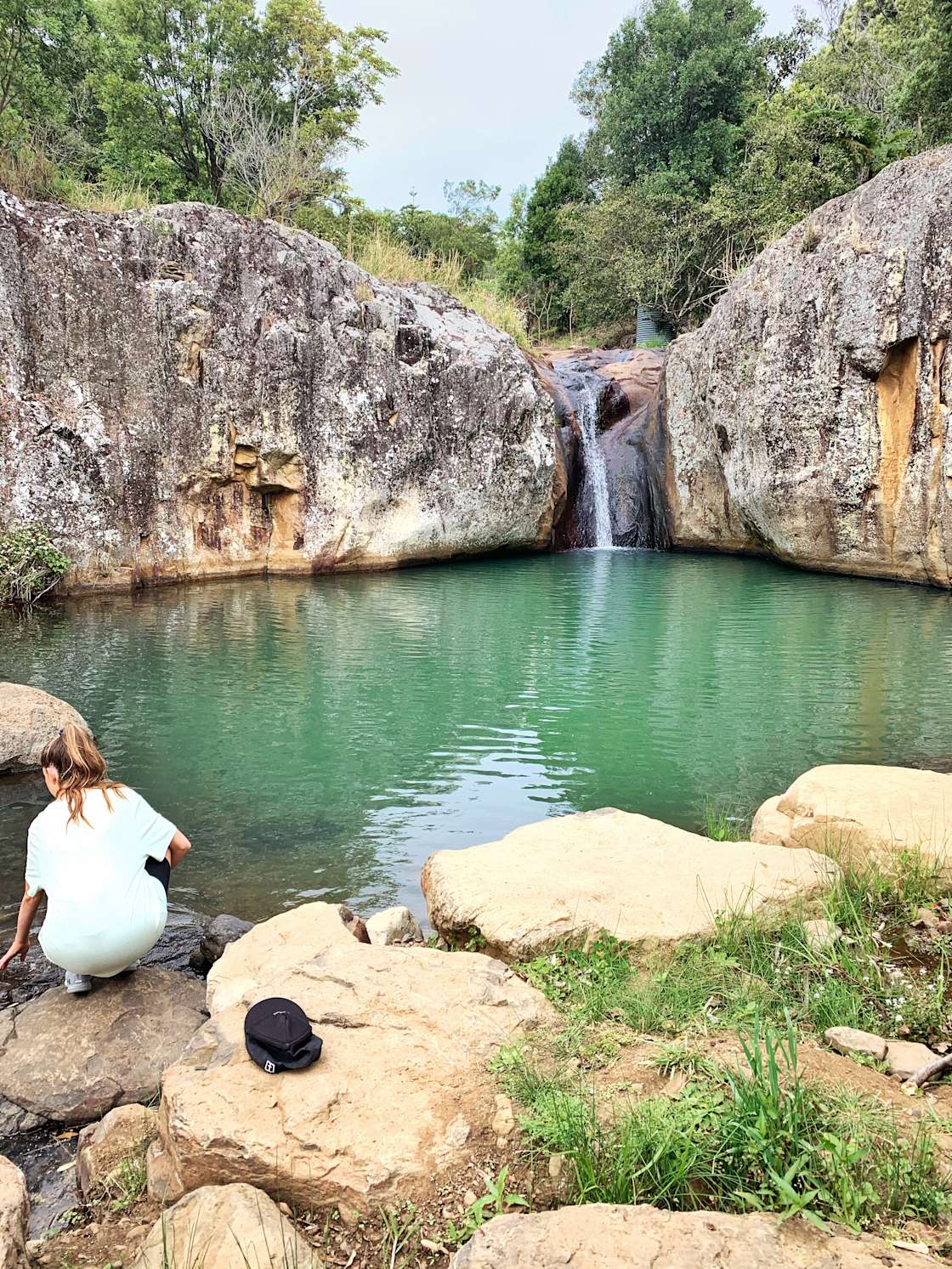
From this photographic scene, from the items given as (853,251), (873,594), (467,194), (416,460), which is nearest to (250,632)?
(416,460)

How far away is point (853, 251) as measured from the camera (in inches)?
619

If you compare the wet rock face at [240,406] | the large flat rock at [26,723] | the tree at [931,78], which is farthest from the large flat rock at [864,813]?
the tree at [931,78]

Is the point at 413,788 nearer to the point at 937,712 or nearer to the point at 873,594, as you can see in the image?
the point at 937,712

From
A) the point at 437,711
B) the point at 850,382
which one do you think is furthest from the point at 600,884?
the point at 850,382

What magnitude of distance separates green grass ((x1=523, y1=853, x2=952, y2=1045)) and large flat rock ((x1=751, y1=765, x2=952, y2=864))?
0.28m

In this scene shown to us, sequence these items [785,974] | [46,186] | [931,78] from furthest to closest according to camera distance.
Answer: [931,78] < [46,186] < [785,974]

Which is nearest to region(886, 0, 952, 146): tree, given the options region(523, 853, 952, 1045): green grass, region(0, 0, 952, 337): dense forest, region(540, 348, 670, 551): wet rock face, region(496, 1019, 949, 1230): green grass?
region(0, 0, 952, 337): dense forest

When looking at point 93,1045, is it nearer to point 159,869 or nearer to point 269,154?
point 159,869

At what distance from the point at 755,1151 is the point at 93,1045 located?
8.52 feet

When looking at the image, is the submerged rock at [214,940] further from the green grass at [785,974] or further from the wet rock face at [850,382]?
the wet rock face at [850,382]

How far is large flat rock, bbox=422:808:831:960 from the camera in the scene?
12.8ft

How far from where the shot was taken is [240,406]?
17.3 meters

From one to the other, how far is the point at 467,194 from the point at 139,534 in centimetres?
4621

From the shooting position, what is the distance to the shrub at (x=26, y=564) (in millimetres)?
13508
